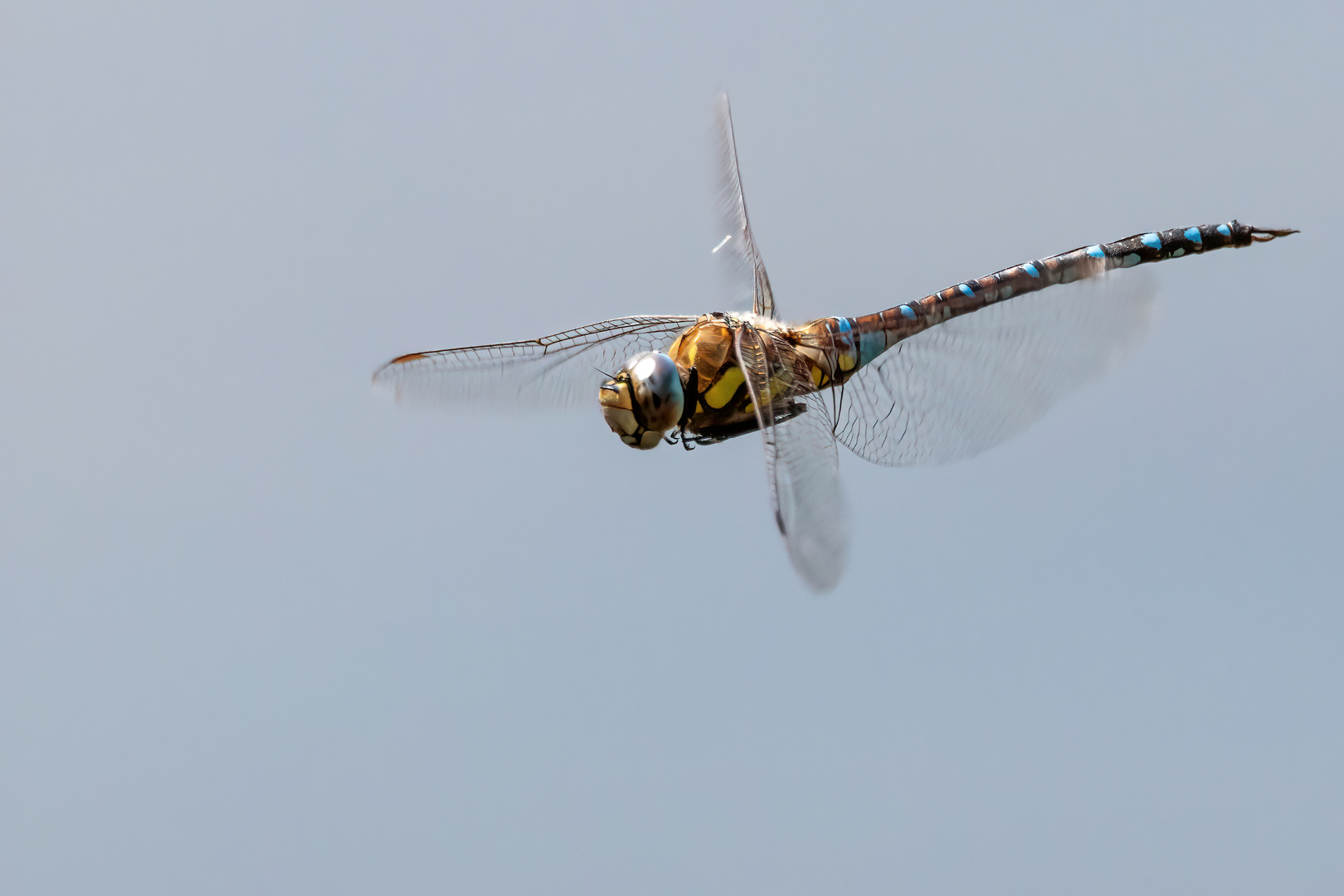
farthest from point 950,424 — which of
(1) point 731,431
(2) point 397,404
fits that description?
(2) point 397,404

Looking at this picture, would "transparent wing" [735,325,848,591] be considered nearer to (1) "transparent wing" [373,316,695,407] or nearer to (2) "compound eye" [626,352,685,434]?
(2) "compound eye" [626,352,685,434]

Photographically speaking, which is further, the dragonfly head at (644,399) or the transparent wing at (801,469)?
the dragonfly head at (644,399)

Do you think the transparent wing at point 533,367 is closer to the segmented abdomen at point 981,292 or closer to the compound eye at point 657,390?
the compound eye at point 657,390

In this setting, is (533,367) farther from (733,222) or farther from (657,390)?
(733,222)

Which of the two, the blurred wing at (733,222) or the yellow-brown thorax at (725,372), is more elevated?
the blurred wing at (733,222)

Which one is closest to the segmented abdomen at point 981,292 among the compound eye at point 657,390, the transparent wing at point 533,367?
the transparent wing at point 533,367

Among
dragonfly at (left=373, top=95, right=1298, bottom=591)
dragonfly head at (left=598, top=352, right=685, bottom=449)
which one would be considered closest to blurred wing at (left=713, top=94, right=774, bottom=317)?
dragonfly at (left=373, top=95, right=1298, bottom=591)

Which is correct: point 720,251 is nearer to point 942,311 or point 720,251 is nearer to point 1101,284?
point 942,311
